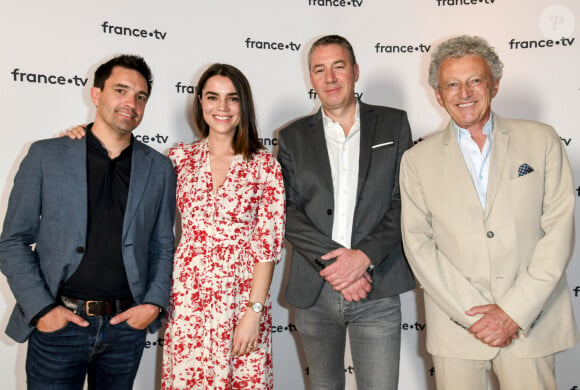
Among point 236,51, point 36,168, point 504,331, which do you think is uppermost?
point 236,51

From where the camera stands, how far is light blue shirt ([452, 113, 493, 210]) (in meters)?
2.23

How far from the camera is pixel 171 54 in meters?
3.40

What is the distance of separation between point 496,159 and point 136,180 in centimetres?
162

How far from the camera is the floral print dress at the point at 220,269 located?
7.48ft

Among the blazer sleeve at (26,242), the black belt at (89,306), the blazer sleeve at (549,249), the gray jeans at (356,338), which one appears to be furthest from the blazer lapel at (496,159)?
the blazer sleeve at (26,242)

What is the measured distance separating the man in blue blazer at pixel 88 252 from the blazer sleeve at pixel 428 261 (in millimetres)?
1162

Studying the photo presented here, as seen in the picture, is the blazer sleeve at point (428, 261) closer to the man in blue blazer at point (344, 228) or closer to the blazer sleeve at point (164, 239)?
the man in blue blazer at point (344, 228)

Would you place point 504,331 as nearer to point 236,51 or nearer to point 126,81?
point 126,81

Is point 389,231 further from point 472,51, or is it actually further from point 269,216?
point 472,51

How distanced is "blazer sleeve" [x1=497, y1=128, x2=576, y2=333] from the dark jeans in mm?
1656

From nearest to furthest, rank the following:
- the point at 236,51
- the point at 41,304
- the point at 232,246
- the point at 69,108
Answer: the point at 41,304 < the point at 232,246 < the point at 69,108 < the point at 236,51

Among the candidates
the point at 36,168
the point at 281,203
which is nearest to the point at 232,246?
the point at 281,203

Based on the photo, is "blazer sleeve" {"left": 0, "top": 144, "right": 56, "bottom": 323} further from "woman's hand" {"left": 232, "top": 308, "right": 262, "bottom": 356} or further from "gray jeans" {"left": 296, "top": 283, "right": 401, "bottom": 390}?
"gray jeans" {"left": 296, "top": 283, "right": 401, "bottom": 390}

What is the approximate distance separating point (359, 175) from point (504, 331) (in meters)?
0.95
